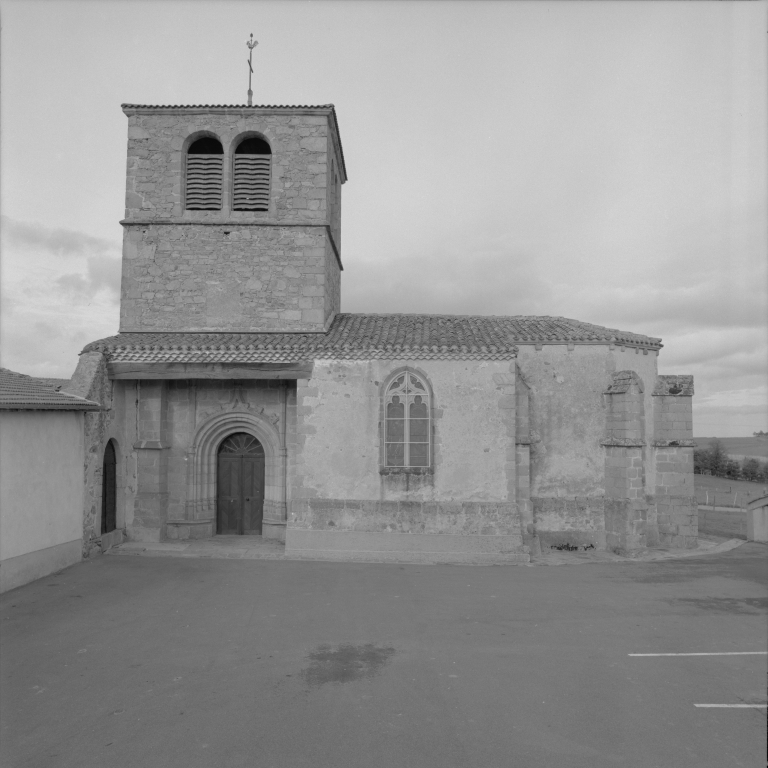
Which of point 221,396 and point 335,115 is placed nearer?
point 221,396

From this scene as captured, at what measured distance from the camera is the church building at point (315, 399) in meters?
12.8

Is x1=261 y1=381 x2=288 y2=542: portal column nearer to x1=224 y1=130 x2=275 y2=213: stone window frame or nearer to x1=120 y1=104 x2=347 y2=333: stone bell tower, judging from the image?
x1=120 y1=104 x2=347 y2=333: stone bell tower

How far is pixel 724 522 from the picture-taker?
20094 mm

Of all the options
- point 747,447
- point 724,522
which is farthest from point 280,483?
point 747,447

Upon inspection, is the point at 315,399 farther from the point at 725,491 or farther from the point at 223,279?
the point at 725,491

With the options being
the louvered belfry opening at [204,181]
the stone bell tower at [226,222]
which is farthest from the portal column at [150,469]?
the louvered belfry opening at [204,181]

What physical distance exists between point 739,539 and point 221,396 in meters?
14.8

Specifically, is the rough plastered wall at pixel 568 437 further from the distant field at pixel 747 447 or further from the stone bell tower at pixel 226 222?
the distant field at pixel 747 447

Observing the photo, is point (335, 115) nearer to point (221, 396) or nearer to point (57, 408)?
point (221, 396)

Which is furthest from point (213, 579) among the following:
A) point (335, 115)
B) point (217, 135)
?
point (335, 115)

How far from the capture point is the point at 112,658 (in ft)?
23.8

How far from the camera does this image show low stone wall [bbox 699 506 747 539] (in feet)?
57.2

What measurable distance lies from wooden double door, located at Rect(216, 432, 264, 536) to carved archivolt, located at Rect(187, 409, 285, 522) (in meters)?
0.26

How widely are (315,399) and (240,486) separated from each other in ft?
11.7
